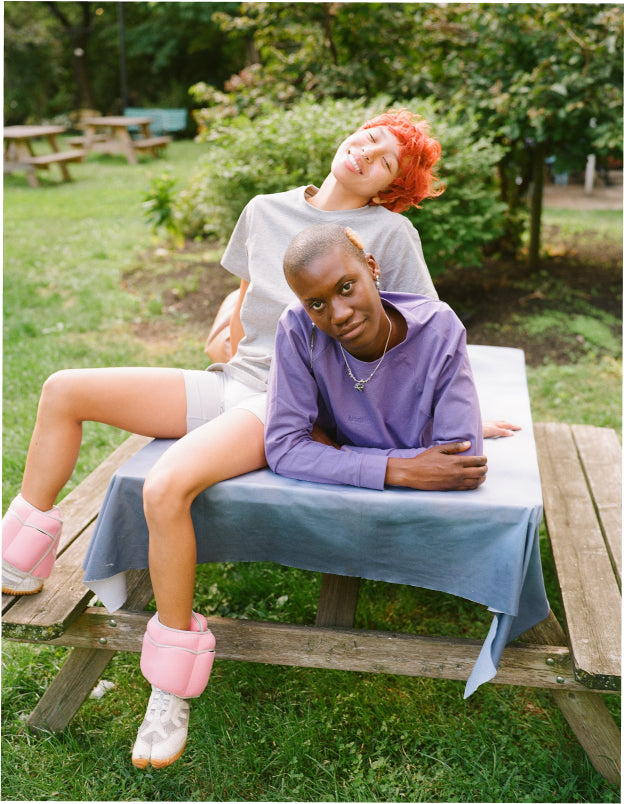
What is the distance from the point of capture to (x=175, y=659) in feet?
6.51

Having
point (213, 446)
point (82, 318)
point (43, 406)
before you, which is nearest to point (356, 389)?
point (213, 446)

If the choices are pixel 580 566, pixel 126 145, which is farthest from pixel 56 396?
pixel 126 145

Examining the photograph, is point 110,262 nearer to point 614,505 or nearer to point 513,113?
point 513,113

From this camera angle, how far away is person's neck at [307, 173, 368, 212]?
2.52m

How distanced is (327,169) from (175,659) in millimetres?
3830

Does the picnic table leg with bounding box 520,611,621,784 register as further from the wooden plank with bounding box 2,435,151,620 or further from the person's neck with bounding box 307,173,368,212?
the person's neck with bounding box 307,173,368,212

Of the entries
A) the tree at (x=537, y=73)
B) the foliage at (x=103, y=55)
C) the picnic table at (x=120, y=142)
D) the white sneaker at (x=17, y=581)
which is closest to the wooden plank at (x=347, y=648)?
the white sneaker at (x=17, y=581)

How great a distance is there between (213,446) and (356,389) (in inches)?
17.0

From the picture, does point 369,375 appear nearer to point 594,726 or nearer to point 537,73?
point 594,726

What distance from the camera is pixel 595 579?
237cm

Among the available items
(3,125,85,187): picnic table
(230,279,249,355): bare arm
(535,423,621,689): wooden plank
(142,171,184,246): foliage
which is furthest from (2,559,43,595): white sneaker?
(3,125,85,187): picnic table

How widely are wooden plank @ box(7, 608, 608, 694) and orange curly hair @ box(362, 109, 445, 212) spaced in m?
1.43

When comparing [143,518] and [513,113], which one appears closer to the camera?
[143,518]

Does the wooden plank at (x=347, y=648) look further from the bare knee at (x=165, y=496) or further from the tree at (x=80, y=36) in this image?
the tree at (x=80, y=36)
